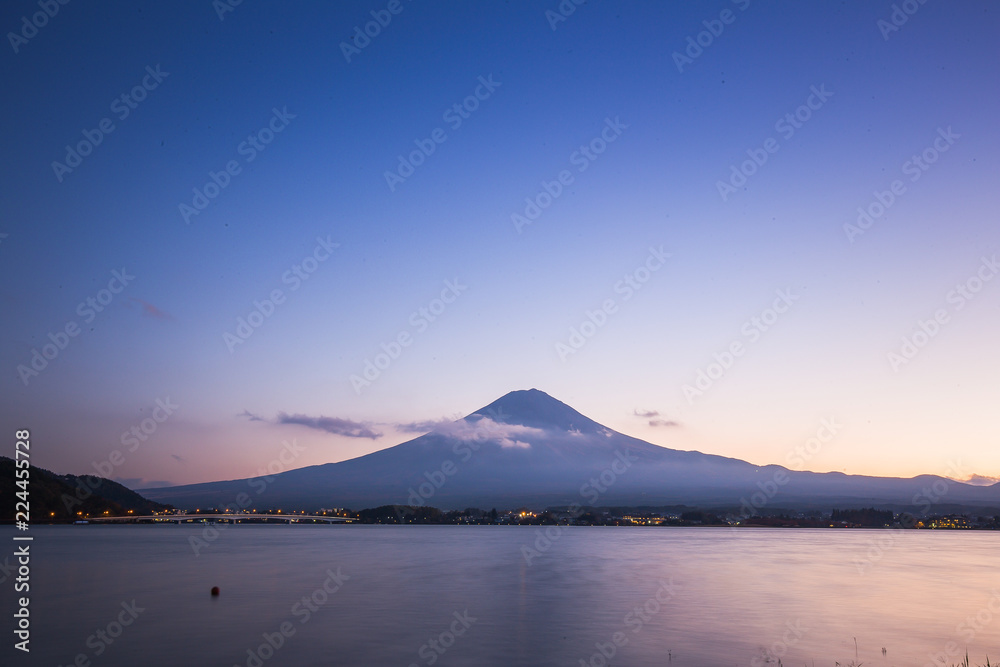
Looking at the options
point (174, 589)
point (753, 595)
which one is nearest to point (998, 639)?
point (753, 595)

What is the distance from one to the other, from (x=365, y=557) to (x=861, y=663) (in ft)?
150

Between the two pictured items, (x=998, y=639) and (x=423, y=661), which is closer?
(x=423, y=661)

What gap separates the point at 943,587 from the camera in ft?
137

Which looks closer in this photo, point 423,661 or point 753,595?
point 423,661

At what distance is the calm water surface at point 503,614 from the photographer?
20.8m

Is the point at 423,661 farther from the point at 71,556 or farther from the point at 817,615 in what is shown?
the point at 71,556

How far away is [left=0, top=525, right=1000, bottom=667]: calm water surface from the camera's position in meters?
20.8

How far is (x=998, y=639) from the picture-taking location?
2314 cm

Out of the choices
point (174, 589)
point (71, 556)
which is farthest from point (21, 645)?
point (71, 556)

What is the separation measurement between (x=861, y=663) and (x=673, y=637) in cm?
542

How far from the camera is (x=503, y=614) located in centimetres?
2823

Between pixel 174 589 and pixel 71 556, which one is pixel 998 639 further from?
pixel 71 556

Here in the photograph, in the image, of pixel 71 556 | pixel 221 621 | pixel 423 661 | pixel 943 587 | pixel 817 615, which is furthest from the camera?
pixel 71 556

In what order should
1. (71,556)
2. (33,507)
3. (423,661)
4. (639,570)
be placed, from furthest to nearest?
(33,507)
(71,556)
(639,570)
(423,661)
